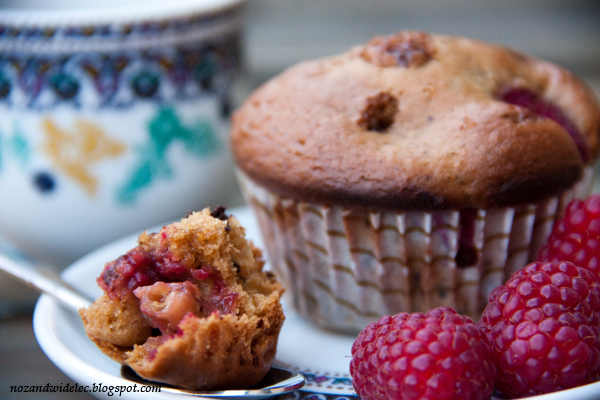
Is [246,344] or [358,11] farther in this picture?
[358,11]

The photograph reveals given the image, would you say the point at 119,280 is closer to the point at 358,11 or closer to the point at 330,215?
the point at 330,215

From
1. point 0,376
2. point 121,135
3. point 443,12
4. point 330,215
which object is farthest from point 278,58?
point 0,376

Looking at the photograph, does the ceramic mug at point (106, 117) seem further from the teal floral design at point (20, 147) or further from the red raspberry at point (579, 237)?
the red raspberry at point (579, 237)

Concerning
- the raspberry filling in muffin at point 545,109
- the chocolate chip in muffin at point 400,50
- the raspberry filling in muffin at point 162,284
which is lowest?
the raspberry filling in muffin at point 162,284

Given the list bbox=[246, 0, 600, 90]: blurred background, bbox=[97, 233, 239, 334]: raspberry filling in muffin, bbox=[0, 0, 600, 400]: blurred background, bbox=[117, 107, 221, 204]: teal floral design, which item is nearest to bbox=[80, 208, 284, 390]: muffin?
bbox=[97, 233, 239, 334]: raspberry filling in muffin

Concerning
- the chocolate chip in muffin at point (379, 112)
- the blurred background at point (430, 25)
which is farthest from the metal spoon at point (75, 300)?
the blurred background at point (430, 25)
